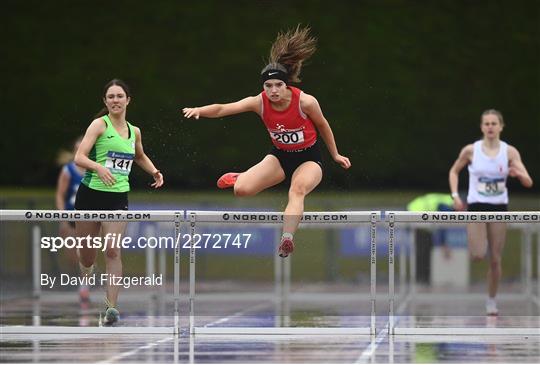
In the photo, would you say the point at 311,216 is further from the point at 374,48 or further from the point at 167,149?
the point at 374,48

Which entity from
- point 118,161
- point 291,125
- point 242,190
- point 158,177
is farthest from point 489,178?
point 118,161

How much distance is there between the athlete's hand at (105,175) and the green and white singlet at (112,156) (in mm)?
195

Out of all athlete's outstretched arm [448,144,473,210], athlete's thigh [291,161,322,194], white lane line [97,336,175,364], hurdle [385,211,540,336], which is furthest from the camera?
athlete's outstretched arm [448,144,473,210]

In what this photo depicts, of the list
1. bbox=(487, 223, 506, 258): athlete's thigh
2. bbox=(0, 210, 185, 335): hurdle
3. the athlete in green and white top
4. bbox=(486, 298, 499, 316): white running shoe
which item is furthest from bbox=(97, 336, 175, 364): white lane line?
bbox=(486, 298, 499, 316): white running shoe

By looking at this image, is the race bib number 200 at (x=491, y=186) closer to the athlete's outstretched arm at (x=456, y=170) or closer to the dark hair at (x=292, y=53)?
the athlete's outstretched arm at (x=456, y=170)

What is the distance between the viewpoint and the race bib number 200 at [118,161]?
45.3 feet

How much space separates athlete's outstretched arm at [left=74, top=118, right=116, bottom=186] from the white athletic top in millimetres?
4170

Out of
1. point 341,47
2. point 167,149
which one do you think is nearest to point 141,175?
point 341,47

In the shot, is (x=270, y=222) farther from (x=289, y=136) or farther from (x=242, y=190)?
(x=289, y=136)

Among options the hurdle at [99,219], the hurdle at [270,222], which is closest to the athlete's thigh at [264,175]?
the hurdle at [270,222]

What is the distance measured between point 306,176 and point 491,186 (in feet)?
10.0

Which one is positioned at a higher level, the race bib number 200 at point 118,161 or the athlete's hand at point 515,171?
the athlete's hand at point 515,171

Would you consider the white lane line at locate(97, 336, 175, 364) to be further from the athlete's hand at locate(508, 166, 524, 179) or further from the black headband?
the athlete's hand at locate(508, 166, 524, 179)

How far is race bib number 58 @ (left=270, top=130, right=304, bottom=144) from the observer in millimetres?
13711
